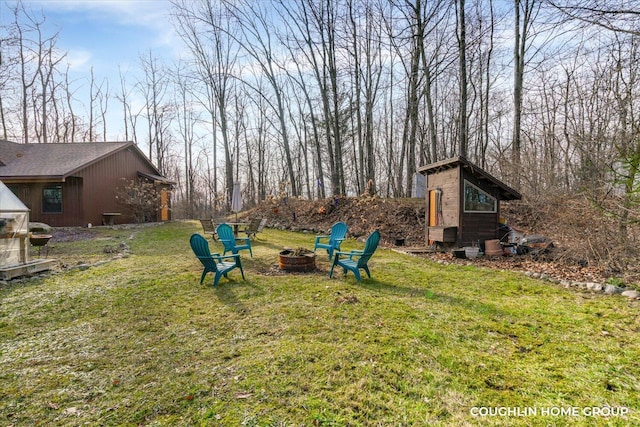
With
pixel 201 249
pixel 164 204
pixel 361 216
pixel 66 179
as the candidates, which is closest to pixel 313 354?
pixel 201 249

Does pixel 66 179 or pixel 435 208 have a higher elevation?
pixel 66 179

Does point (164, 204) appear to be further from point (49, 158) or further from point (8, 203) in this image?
point (8, 203)

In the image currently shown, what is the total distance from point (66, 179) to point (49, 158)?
218cm

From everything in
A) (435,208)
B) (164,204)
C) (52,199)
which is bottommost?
(435,208)

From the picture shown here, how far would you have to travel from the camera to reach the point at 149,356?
2.70m

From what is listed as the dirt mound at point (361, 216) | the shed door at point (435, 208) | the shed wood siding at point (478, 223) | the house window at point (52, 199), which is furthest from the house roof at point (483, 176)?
the house window at point (52, 199)

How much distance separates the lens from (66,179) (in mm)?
13883

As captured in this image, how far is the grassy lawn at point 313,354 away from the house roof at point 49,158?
11246 millimetres

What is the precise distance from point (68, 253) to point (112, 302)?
5026 millimetres

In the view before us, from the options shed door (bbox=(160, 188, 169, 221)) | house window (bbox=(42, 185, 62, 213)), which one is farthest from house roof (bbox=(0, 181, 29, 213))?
shed door (bbox=(160, 188, 169, 221))

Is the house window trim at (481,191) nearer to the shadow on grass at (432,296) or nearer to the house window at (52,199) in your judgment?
the shadow on grass at (432,296)

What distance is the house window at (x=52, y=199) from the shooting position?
14.0 m

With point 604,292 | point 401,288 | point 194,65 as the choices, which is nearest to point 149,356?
point 401,288

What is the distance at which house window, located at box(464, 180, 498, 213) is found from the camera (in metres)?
8.09
